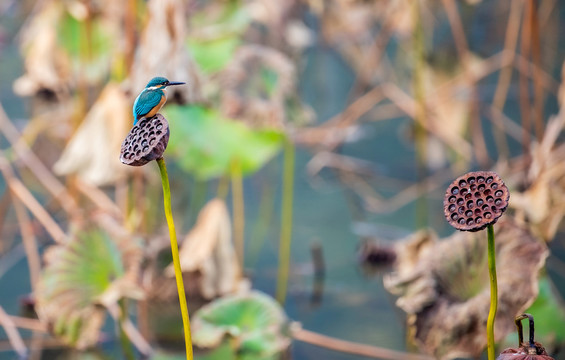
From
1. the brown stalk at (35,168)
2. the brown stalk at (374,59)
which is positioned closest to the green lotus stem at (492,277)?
the brown stalk at (35,168)

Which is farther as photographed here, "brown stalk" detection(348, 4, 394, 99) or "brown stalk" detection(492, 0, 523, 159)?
"brown stalk" detection(348, 4, 394, 99)

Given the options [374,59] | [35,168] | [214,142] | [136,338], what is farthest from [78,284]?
[374,59]

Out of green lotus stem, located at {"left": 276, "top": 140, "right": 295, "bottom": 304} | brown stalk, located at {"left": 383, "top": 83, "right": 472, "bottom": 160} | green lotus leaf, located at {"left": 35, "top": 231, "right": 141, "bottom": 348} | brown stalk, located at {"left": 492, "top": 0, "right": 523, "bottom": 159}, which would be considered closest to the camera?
green lotus leaf, located at {"left": 35, "top": 231, "right": 141, "bottom": 348}

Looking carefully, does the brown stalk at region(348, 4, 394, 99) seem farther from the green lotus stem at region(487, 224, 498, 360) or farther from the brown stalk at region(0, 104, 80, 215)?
the green lotus stem at region(487, 224, 498, 360)

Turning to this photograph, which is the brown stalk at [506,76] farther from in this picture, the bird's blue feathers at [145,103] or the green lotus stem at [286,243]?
the bird's blue feathers at [145,103]

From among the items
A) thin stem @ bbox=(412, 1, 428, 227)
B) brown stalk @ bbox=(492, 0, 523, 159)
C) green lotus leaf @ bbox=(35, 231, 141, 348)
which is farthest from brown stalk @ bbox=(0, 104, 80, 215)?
brown stalk @ bbox=(492, 0, 523, 159)

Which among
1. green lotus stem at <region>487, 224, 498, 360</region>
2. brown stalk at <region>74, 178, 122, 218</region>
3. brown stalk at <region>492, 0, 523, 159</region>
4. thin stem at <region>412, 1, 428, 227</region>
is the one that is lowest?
green lotus stem at <region>487, 224, 498, 360</region>

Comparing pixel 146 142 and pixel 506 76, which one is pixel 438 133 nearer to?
pixel 506 76

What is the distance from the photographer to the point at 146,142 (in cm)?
60

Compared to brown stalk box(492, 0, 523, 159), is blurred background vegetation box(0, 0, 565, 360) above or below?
below

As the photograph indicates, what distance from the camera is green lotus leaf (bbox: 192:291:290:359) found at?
112 cm

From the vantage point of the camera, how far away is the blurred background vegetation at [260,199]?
43.7 inches

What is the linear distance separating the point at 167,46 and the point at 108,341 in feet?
1.89

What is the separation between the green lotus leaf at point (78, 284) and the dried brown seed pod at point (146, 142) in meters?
0.50
